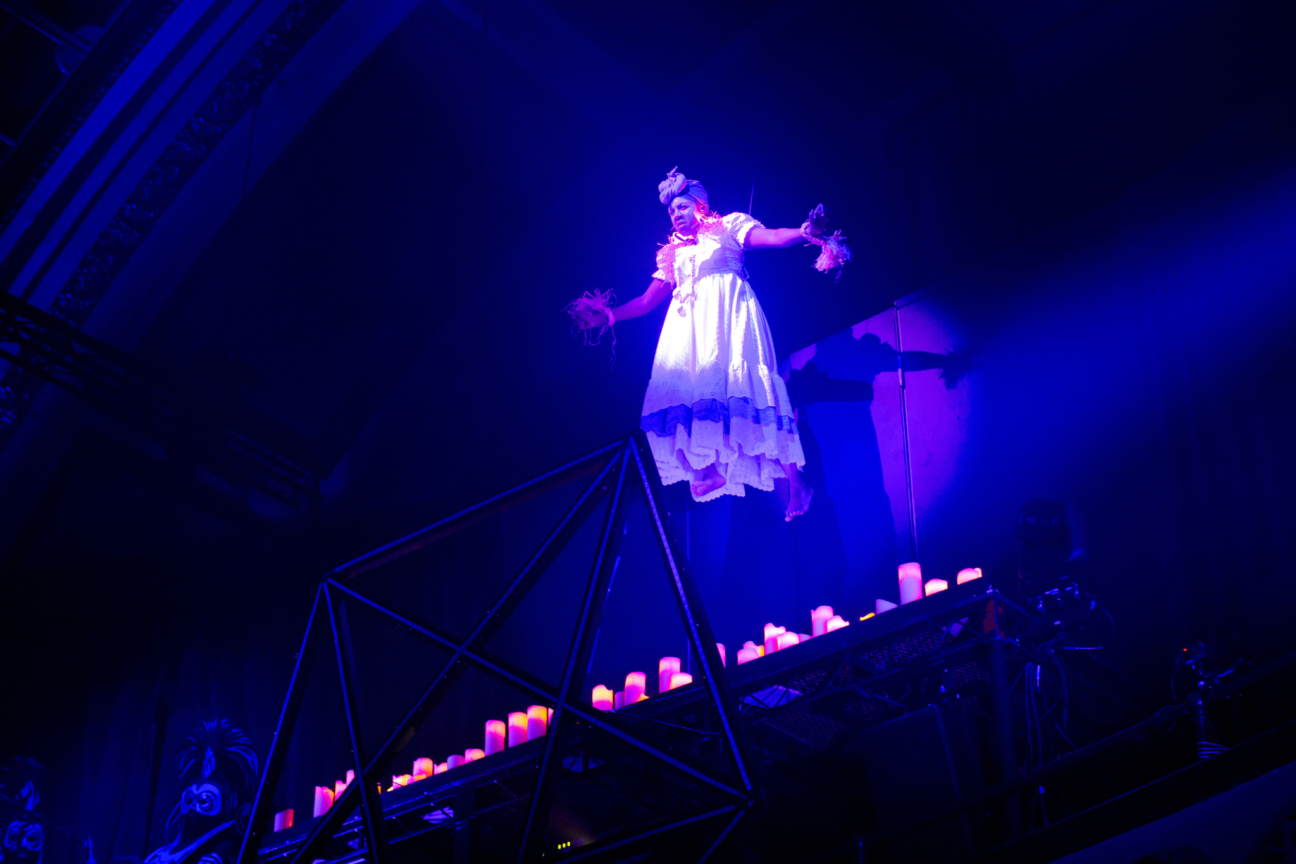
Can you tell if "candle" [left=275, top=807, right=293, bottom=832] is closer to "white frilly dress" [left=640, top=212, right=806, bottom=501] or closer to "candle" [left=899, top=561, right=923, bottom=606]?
"white frilly dress" [left=640, top=212, right=806, bottom=501]

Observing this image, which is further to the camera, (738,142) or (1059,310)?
(738,142)

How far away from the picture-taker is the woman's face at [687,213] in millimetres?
4629

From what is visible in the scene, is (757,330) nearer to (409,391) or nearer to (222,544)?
(409,391)

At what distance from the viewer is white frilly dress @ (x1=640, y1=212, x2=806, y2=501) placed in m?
4.20

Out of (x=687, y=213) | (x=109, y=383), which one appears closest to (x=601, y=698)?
(x=687, y=213)

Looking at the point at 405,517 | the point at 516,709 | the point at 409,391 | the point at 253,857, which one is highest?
the point at 409,391

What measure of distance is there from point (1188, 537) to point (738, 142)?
311 centimetres

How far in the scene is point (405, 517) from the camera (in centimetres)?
694

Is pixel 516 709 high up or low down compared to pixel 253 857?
up

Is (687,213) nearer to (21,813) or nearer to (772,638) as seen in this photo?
(772,638)

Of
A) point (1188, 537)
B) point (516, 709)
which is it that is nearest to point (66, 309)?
point (516, 709)

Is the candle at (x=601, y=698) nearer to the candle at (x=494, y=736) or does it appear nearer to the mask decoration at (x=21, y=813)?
the candle at (x=494, y=736)

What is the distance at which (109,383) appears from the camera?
6250 mm

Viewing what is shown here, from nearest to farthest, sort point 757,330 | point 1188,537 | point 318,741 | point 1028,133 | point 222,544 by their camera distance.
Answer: point 1188,537 → point 757,330 → point 1028,133 → point 318,741 → point 222,544
